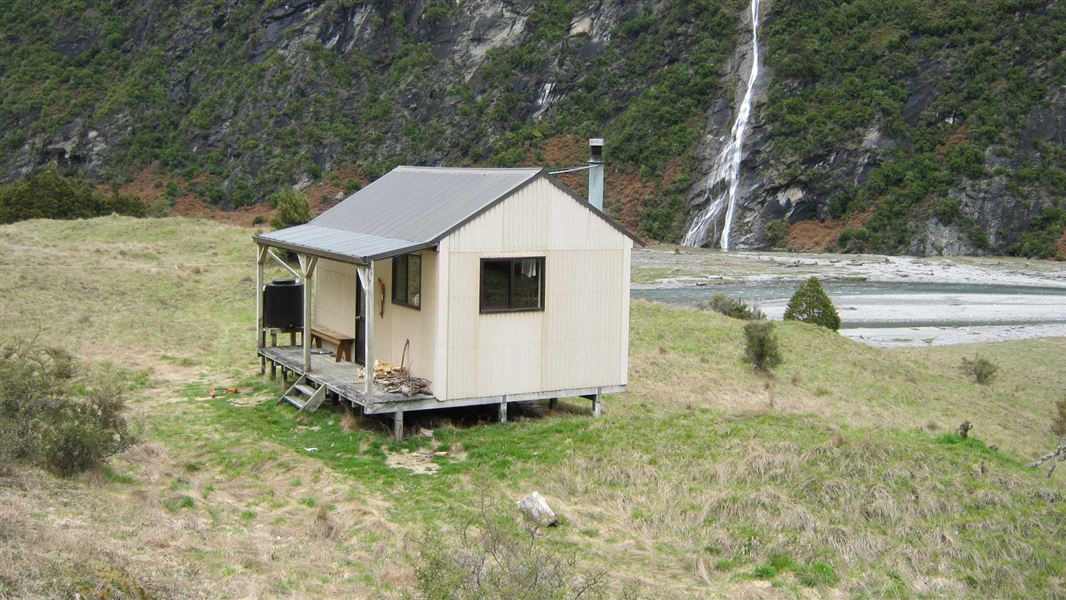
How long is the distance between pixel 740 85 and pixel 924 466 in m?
58.1

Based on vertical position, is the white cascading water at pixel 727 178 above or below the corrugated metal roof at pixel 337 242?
above

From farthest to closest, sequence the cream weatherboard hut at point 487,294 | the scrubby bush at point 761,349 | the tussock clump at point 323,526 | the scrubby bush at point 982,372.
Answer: the scrubby bush at point 982,372, the scrubby bush at point 761,349, the cream weatherboard hut at point 487,294, the tussock clump at point 323,526

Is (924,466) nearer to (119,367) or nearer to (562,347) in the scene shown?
(562,347)

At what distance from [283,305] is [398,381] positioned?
440 cm

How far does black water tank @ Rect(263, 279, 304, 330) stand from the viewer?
18688 millimetres

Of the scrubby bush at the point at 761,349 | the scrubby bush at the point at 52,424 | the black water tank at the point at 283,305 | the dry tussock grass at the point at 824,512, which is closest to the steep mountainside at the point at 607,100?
the scrubby bush at the point at 761,349

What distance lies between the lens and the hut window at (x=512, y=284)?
598 inches

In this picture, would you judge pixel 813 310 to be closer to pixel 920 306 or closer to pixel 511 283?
pixel 920 306

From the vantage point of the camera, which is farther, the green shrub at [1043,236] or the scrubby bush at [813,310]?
the green shrub at [1043,236]

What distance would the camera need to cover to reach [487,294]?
1519 centimetres

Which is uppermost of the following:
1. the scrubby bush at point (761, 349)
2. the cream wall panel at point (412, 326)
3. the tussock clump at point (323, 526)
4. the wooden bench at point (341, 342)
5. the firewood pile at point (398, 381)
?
the cream wall panel at point (412, 326)

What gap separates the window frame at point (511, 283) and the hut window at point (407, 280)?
35.8 inches

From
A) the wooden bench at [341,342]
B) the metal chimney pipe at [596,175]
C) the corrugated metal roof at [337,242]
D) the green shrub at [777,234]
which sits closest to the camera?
the corrugated metal roof at [337,242]

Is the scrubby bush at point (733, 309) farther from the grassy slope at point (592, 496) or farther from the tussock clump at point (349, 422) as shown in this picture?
the tussock clump at point (349, 422)
